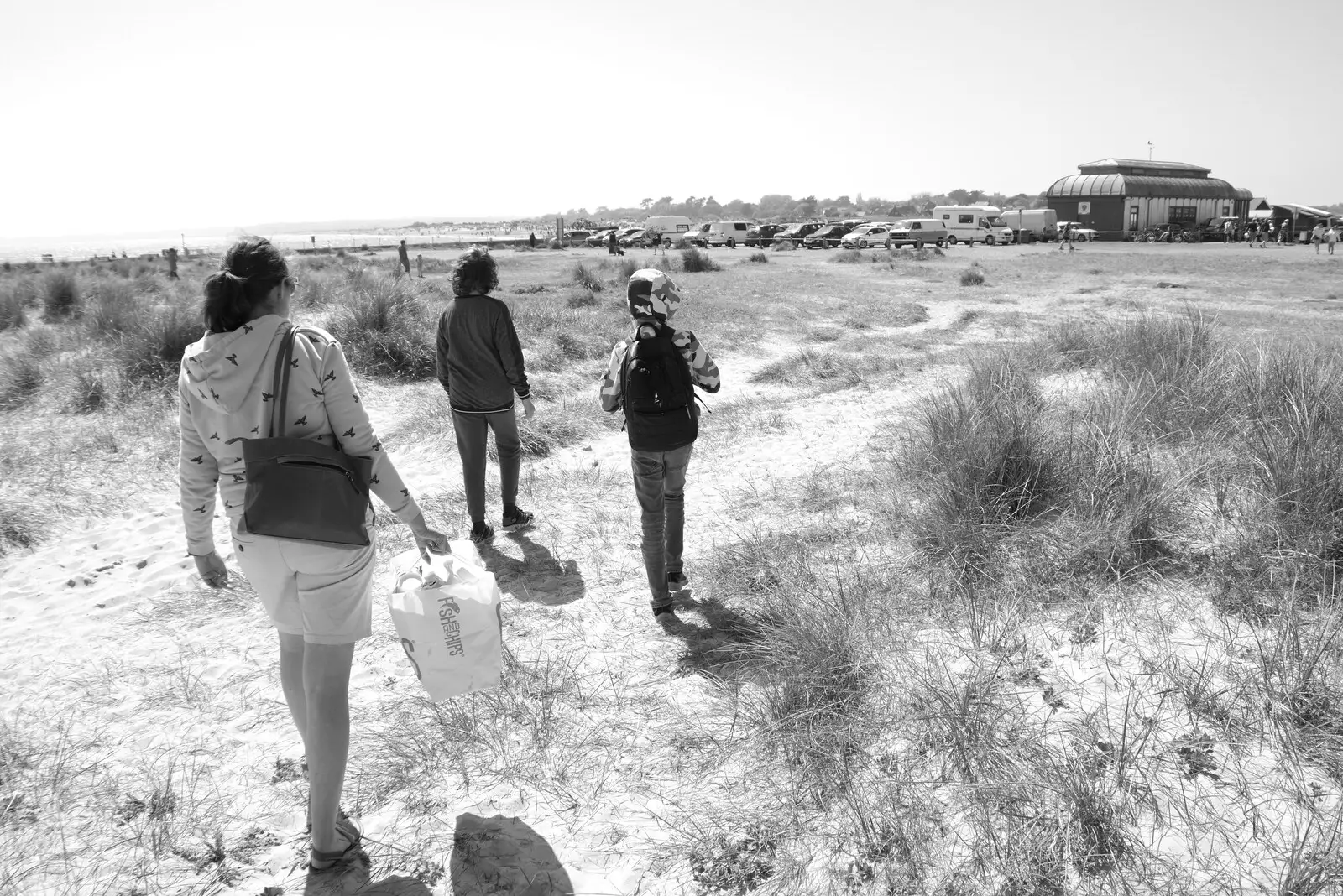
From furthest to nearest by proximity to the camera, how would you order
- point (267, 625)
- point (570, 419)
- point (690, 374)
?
point (570, 419) < point (267, 625) < point (690, 374)

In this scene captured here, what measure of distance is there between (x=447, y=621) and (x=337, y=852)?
78 centimetres

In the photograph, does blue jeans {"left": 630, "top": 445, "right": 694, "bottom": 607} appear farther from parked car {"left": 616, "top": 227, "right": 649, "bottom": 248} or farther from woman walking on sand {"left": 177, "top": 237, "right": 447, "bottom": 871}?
parked car {"left": 616, "top": 227, "right": 649, "bottom": 248}

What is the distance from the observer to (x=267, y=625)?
4.38 metres

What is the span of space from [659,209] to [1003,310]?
14732 cm

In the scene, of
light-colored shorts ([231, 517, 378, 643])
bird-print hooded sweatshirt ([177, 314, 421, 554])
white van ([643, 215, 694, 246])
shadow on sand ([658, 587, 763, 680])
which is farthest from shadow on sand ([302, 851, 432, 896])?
white van ([643, 215, 694, 246])

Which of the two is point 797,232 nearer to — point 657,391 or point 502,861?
point 657,391

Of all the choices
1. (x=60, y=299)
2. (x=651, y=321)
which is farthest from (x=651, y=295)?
(x=60, y=299)

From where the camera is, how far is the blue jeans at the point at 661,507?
157 inches

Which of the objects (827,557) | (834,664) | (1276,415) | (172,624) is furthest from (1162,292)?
(172,624)

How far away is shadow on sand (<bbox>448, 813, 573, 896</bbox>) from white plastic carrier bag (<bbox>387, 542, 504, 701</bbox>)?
54cm

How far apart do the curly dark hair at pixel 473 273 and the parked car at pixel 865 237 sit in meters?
41.3

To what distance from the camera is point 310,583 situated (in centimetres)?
225

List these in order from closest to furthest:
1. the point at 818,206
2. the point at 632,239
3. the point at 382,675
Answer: the point at 382,675, the point at 632,239, the point at 818,206

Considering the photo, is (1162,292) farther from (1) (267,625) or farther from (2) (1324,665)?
(1) (267,625)
